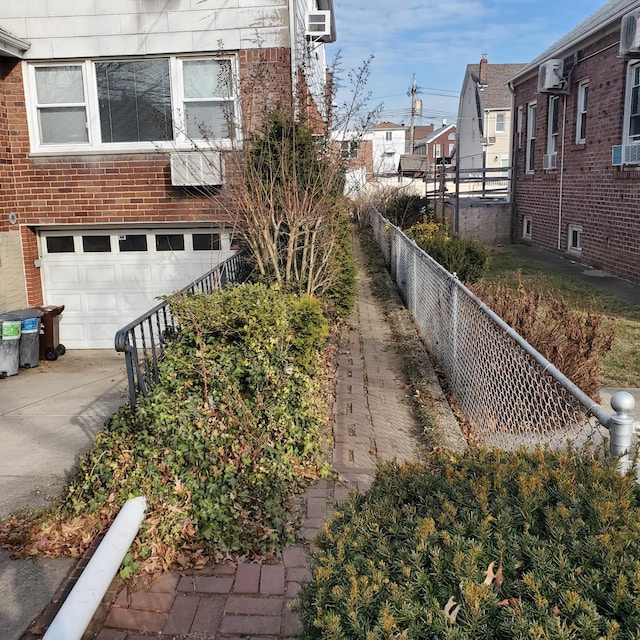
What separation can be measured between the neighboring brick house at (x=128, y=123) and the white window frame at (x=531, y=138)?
10.0 meters

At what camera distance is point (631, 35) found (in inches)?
417

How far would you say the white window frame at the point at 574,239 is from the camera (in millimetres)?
14719

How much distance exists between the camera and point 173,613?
3.21 m

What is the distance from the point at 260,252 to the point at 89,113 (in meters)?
4.20

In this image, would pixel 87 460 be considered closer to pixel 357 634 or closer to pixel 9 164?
pixel 357 634

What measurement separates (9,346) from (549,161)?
535 inches

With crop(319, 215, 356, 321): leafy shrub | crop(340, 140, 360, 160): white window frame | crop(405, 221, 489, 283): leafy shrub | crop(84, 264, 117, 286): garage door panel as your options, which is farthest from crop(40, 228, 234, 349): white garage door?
crop(405, 221, 489, 283): leafy shrub

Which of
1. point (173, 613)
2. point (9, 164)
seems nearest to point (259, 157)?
point (9, 164)

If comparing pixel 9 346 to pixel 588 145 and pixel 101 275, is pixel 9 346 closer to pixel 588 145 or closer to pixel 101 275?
pixel 101 275

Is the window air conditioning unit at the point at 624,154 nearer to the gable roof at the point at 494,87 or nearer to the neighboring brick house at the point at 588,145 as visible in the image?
the neighboring brick house at the point at 588,145

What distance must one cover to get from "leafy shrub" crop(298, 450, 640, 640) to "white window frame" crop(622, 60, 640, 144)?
460 inches

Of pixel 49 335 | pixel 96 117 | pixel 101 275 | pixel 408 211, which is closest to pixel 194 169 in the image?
pixel 96 117

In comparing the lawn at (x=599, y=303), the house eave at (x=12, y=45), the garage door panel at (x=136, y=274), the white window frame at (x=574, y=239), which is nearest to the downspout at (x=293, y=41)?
the garage door panel at (x=136, y=274)

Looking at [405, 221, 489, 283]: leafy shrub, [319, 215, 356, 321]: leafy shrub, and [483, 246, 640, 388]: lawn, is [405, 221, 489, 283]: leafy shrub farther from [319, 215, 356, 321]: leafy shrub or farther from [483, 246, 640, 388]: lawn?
[319, 215, 356, 321]: leafy shrub
